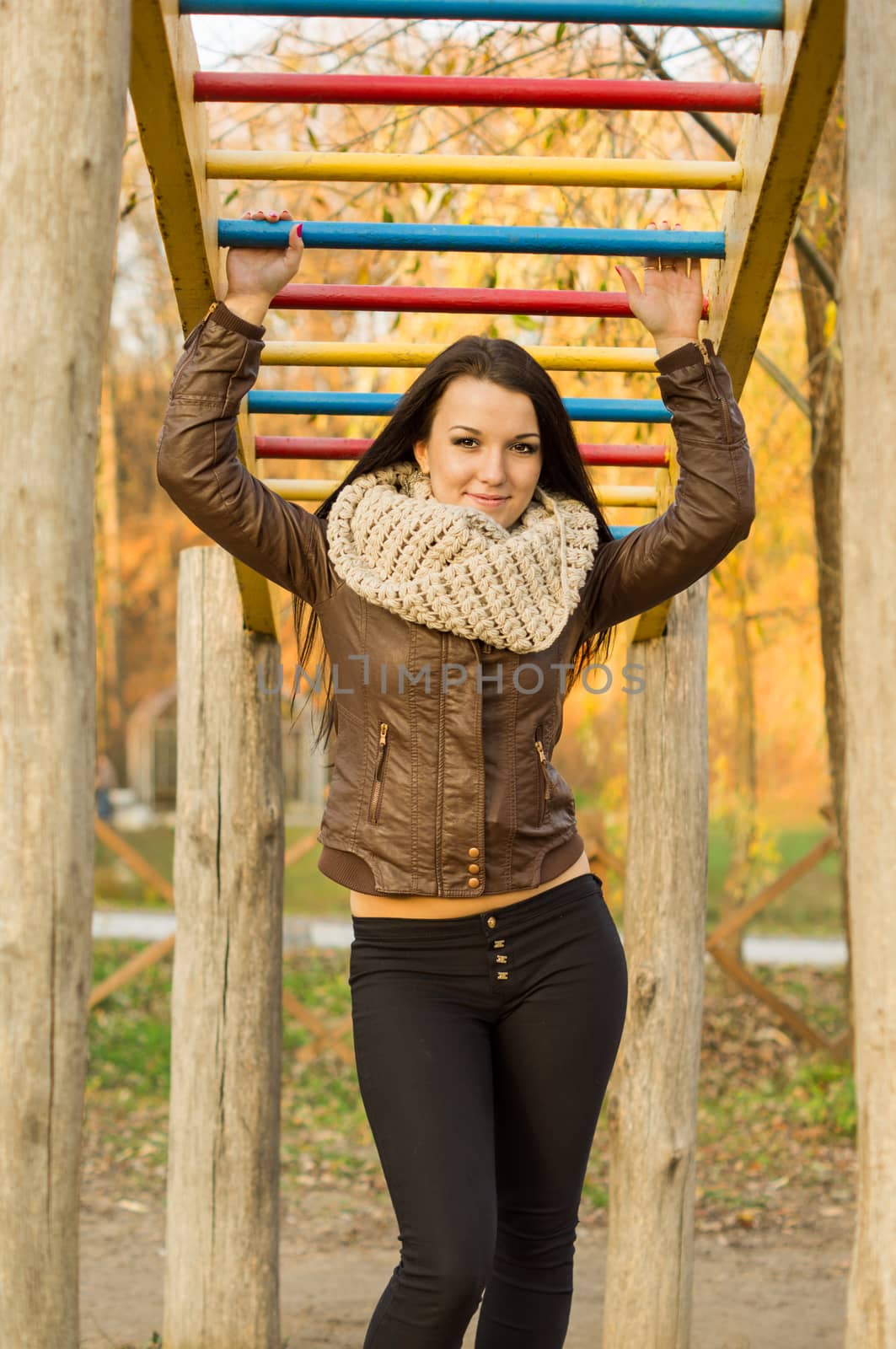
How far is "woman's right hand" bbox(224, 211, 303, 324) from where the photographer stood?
95.3 inches

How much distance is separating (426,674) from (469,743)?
0.14 metres

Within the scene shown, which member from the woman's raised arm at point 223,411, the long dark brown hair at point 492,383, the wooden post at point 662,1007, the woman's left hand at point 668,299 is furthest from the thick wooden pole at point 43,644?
the wooden post at point 662,1007

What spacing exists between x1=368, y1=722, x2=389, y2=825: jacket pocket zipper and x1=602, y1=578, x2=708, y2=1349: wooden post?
1.38m

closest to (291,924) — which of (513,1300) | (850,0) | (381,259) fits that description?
(381,259)

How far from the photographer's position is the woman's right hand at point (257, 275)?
242 centimetres

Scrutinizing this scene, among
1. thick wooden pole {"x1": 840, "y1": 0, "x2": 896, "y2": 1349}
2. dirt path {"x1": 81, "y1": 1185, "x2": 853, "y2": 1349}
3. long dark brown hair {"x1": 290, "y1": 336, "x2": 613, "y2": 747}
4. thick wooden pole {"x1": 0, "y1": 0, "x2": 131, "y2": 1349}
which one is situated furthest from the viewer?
dirt path {"x1": 81, "y1": 1185, "x2": 853, "y2": 1349}

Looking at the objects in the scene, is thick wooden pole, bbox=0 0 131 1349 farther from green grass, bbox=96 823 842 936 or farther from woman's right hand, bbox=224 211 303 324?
green grass, bbox=96 823 842 936

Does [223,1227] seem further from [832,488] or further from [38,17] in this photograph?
[832,488]

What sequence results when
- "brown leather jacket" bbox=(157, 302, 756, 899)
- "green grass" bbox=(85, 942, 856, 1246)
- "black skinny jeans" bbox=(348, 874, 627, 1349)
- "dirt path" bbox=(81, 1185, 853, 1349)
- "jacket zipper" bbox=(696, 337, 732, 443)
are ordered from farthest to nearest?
"green grass" bbox=(85, 942, 856, 1246), "dirt path" bbox=(81, 1185, 853, 1349), "jacket zipper" bbox=(696, 337, 732, 443), "brown leather jacket" bbox=(157, 302, 756, 899), "black skinny jeans" bbox=(348, 874, 627, 1349)

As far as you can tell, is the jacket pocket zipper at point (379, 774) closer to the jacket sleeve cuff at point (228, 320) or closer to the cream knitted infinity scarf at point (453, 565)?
the cream knitted infinity scarf at point (453, 565)

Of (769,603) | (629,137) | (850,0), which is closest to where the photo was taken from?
(850,0)

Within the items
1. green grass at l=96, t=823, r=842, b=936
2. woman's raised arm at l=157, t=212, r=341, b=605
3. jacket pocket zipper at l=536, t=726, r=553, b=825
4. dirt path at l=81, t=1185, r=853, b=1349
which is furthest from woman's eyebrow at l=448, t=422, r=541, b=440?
green grass at l=96, t=823, r=842, b=936

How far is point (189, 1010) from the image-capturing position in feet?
12.4

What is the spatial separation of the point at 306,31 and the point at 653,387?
2487 mm
